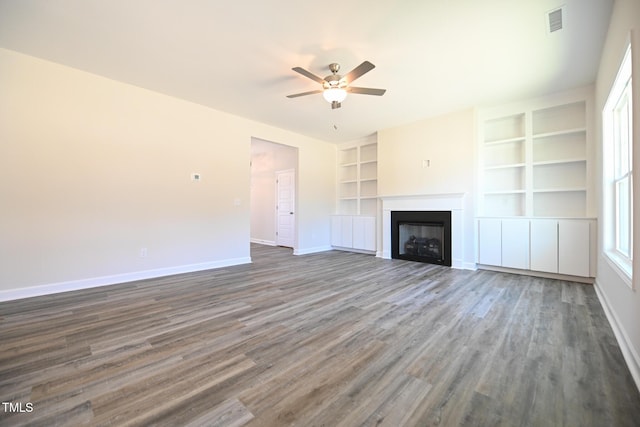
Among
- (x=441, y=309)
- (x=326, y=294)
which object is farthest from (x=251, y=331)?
(x=441, y=309)

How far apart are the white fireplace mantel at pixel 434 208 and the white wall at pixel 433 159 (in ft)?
0.32

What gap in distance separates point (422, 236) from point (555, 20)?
143 inches

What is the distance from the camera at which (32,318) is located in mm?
2426

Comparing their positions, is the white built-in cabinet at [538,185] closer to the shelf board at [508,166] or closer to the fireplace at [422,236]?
the shelf board at [508,166]

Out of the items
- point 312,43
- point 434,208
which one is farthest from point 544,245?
point 312,43

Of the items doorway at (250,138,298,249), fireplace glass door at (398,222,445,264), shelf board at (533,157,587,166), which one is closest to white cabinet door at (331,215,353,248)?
doorway at (250,138,298,249)

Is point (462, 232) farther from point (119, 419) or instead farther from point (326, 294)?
point (119, 419)

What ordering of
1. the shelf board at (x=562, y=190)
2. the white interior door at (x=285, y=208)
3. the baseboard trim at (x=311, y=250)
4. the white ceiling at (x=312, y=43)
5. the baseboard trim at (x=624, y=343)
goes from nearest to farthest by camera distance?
the baseboard trim at (x=624, y=343) < the white ceiling at (x=312, y=43) < the shelf board at (x=562, y=190) < the baseboard trim at (x=311, y=250) < the white interior door at (x=285, y=208)

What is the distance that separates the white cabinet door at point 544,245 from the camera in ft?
12.3

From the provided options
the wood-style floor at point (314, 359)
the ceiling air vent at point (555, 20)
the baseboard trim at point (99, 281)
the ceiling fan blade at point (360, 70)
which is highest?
the ceiling air vent at point (555, 20)

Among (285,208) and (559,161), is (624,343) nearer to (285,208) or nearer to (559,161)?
(559,161)

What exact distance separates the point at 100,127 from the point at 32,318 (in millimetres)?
2392

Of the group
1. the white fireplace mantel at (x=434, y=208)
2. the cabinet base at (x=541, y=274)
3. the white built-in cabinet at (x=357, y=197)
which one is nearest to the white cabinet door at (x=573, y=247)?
the cabinet base at (x=541, y=274)

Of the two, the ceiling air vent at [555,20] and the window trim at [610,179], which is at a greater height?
the ceiling air vent at [555,20]
